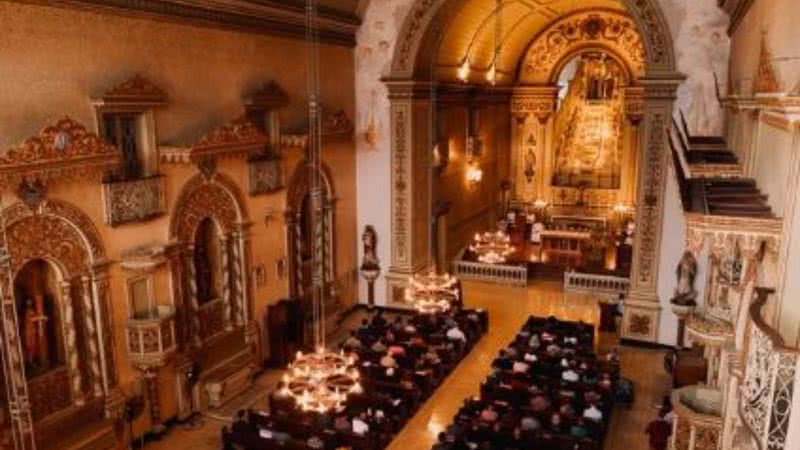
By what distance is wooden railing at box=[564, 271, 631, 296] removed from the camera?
19.7 metres

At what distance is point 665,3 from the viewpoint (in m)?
15.2

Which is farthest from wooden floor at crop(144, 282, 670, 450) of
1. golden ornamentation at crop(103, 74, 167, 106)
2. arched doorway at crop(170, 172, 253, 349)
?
golden ornamentation at crop(103, 74, 167, 106)

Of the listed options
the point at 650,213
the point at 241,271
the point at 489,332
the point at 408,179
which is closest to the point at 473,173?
the point at 408,179

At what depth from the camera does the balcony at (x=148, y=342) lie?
11336 mm

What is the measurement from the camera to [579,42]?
2494 cm

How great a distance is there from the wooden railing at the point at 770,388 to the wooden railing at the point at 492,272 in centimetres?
1685

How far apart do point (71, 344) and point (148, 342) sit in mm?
1189

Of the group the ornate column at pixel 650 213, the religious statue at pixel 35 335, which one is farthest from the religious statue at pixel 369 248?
the religious statue at pixel 35 335

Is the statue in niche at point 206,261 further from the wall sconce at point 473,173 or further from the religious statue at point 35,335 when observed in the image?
the wall sconce at point 473,173

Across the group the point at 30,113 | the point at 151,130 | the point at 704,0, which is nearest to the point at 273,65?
the point at 151,130

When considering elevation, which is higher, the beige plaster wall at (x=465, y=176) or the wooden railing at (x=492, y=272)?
the beige plaster wall at (x=465, y=176)

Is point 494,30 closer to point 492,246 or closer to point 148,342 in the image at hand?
point 492,246

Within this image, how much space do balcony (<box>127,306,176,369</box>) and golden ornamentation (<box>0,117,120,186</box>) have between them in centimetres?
265

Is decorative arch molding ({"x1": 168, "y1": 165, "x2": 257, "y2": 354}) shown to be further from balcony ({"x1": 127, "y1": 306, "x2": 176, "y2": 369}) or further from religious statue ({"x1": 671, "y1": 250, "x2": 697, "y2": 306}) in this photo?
religious statue ({"x1": 671, "y1": 250, "x2": 697, "y2": 306})
